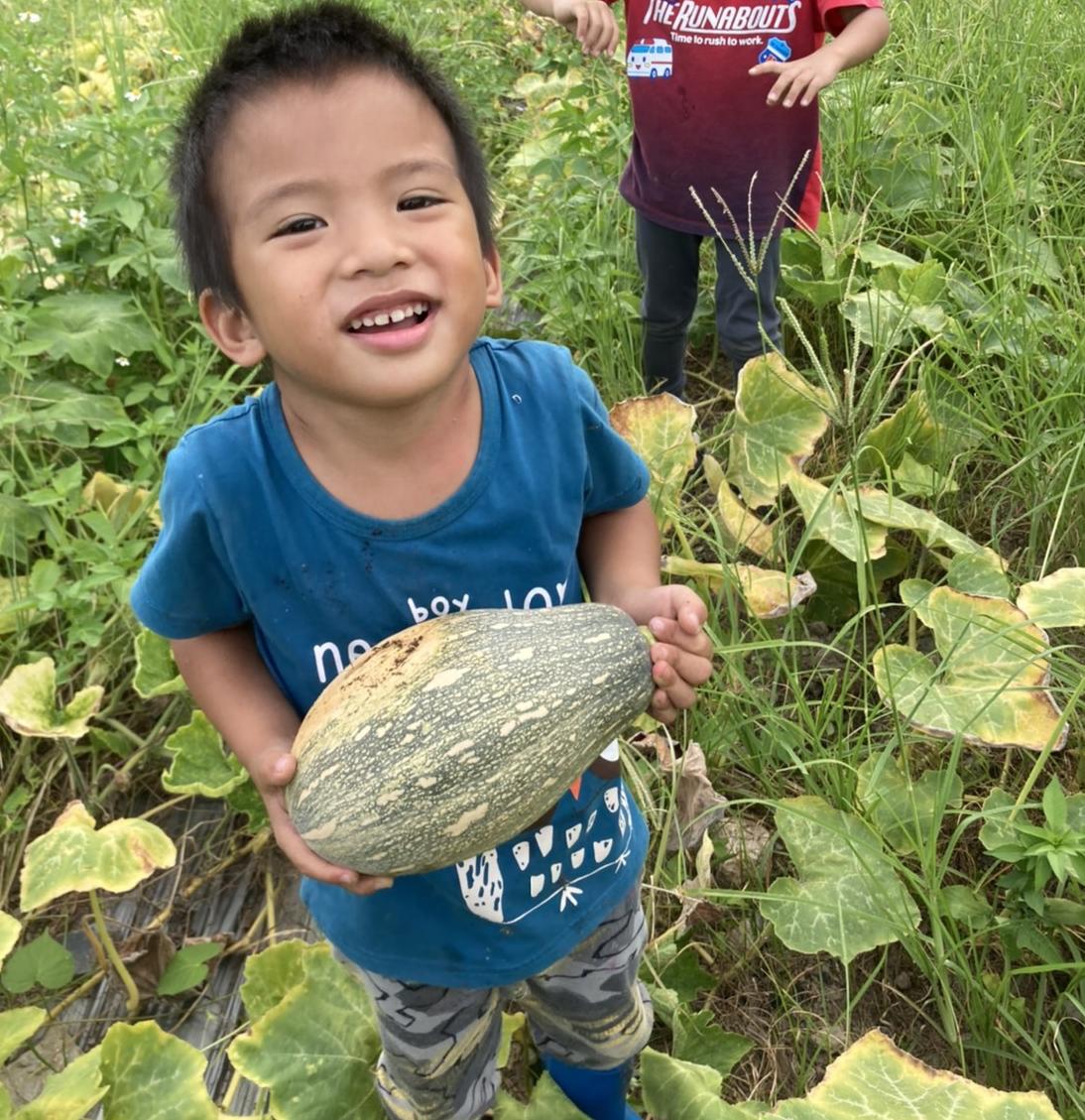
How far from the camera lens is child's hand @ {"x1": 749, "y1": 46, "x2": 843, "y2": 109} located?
2295 millimetres

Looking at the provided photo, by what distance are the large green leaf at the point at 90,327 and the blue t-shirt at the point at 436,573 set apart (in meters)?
1.66

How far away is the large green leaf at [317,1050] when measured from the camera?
62.8 inches

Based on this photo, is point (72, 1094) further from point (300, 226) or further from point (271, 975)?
point (300, 226)

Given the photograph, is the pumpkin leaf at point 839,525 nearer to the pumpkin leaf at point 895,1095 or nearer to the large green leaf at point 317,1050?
the pumpkin leaf at point 895,1095

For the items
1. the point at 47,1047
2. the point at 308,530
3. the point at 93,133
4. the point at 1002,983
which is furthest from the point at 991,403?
the point at 93,133

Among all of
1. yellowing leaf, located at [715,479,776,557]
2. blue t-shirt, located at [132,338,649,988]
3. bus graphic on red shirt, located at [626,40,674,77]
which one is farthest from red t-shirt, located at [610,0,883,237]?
blue t-shirt, located at [132,338,649,988]

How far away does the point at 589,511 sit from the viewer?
4.74 feet

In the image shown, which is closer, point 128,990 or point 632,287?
point 128,990

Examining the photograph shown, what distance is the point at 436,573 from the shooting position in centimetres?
125

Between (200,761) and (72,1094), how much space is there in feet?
2.14

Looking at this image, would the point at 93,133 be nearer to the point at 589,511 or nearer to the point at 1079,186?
the point at 589,511

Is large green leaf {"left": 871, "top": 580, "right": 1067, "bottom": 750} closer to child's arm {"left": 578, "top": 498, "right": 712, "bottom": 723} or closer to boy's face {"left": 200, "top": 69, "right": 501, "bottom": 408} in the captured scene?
child's arm {"left": 578, "top": 498, "right": 712, "bottom": 723}

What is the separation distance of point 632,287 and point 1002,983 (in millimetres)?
2210

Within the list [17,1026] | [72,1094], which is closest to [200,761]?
[17,1026]
